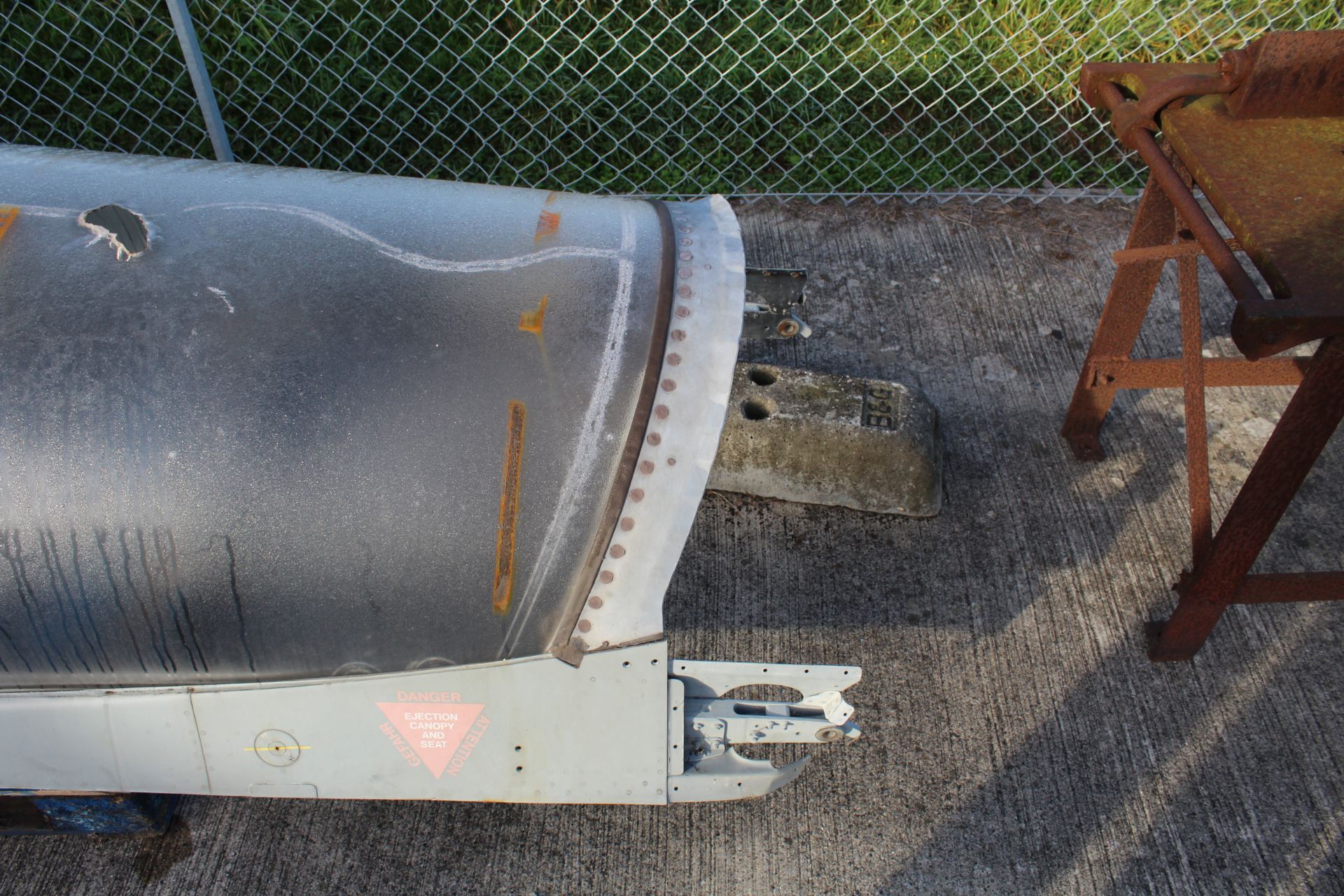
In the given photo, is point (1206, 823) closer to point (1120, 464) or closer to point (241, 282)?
point (1120, 464)

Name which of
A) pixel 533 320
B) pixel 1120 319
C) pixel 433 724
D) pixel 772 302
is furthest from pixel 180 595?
pixel 1120 319

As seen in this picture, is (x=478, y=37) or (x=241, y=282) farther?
(x=478, y=37)

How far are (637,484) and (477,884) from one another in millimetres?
1178

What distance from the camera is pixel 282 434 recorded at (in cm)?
138

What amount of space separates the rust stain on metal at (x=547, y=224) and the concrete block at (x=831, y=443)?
46.3 inches

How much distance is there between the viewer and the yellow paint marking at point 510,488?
4.74 ft

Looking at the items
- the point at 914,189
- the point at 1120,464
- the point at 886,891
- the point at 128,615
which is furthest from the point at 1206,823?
the point at 914,189

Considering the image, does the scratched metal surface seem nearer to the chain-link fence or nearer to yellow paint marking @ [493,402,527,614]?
yellow paint marking @ [493,402,527,614]

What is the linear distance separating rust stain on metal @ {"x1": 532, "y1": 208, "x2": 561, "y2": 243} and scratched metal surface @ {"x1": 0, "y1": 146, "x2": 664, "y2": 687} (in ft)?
0.23

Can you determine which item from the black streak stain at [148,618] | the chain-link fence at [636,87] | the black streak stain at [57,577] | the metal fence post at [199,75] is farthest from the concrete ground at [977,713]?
the metal fence post at [199,75]

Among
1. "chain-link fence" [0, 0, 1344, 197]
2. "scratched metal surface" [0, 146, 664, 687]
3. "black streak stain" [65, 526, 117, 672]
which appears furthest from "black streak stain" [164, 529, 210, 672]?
"chain-link fence" [0, 0, 1344, 197]

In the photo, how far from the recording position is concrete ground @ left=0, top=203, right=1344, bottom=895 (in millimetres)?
2148

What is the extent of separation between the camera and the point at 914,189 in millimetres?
4215

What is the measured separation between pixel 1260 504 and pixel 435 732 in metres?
1.81
